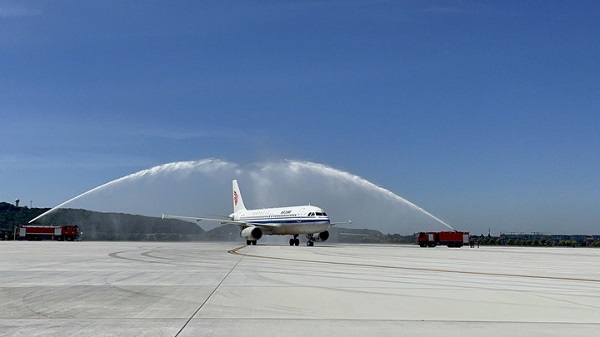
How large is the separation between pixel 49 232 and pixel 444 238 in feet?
201

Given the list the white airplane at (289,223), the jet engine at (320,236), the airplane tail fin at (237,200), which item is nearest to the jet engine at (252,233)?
the white airplane at (289,223)

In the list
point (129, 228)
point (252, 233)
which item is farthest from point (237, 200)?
point (129, 228)

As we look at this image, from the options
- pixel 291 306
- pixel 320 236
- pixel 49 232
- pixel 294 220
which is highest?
pixel 294 220

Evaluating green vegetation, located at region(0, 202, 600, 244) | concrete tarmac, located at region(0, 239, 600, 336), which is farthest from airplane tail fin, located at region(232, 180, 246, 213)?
concrete tarmac, located at region(0, 239, 600, 336)

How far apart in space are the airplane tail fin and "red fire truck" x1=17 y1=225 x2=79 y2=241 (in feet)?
87.1

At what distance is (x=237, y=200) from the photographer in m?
87.7

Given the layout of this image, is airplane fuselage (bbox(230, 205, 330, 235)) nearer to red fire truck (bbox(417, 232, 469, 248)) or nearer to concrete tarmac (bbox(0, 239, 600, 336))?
red fire truck (bbox(417, 232, 469, 248))

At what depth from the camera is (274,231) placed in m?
66.6

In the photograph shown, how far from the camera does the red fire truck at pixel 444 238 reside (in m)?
72.8

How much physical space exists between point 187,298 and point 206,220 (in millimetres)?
57739

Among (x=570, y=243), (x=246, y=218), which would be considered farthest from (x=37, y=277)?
(x=570, y=243)

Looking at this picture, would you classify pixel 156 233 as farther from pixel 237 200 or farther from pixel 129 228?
pixel 237 200

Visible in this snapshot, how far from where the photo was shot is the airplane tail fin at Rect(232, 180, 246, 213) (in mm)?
86363

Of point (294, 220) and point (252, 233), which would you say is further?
point (252, 233)
